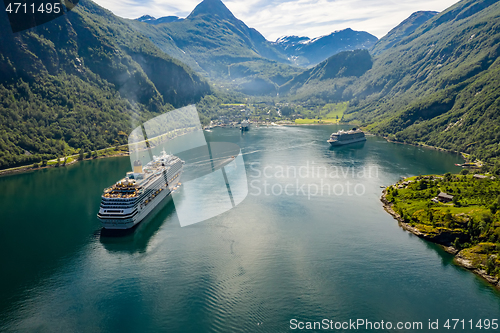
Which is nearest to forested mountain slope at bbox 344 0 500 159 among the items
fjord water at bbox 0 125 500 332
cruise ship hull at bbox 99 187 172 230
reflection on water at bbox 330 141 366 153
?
reflection on water at bbox 330 141 366 153

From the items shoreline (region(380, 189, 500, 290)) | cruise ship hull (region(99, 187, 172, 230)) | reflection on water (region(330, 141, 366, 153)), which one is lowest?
reflection on water (region(330, 141, 366, 153))

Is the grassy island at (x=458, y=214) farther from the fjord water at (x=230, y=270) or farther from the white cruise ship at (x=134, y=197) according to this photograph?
the white cruise ship at (x=134, y=197)

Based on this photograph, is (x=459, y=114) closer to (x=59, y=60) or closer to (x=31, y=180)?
(x=31, y=180)

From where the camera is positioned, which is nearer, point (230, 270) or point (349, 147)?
point (230, 270)

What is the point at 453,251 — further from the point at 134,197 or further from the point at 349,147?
the point at 349,147

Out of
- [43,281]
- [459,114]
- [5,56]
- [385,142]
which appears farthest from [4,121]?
[459,114]

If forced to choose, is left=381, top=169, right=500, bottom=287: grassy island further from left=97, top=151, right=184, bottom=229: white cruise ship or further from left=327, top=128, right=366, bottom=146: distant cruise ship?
left=327, top=128, right=366, bottom=146: distant cruise ship

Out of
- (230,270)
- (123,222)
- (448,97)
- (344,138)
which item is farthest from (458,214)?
(448,97)
